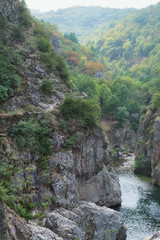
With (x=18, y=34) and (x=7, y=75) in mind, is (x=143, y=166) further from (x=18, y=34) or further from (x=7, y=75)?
(x=18, y=34)

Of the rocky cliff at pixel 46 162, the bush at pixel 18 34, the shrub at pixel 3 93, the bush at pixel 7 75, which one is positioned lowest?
the rocky cliff at pixel 46 162

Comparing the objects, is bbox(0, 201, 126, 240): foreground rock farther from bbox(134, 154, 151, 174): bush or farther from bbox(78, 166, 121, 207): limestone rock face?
bbox(134, 154, 151, 174): bush

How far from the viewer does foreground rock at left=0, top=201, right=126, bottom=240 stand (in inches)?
639

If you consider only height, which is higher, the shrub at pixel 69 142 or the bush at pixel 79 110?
the bush at pixel 79 110

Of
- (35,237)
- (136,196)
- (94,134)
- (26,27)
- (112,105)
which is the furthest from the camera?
(112,105)

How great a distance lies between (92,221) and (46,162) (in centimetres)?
740

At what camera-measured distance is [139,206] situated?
33375 mm

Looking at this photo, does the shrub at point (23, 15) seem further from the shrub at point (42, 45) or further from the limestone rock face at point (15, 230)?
the limestone rock face at point (15, 230)

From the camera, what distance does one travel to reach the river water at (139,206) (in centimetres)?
2744

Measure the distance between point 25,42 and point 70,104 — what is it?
14427 millimetres

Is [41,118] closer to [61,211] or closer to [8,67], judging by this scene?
[8,67]

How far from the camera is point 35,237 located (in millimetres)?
15094

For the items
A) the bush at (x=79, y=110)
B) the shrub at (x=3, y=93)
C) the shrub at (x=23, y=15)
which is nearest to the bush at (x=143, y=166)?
the bush at (x=79, y=110)

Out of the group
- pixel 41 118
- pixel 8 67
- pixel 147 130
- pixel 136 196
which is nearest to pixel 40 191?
pixel 41 118
